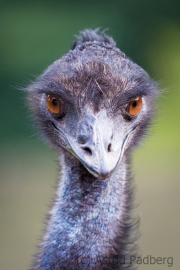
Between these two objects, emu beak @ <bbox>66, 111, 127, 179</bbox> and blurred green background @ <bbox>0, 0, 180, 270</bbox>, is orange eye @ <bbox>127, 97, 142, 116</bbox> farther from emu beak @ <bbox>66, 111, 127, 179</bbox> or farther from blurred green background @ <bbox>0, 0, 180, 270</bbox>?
blurred green background @ <bbox>0, 0, 180, 270</bbox>

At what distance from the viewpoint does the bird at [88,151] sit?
258cm

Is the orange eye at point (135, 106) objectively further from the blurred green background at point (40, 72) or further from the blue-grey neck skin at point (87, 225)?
the blurred green background at point (40, 72)

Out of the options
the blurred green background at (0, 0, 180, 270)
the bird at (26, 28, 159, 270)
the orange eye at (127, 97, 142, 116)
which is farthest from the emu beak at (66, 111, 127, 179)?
the blurred green background at (0, 0, 180, 270)

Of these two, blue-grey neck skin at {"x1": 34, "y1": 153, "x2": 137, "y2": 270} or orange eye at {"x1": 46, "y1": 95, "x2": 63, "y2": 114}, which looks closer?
blue-grey neck skin at {"x1": 34, "y1": 153, "x2": 137, "y2": 270}

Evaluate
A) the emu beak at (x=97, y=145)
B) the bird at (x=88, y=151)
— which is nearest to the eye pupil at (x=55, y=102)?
the bird at (x=88, y=151)

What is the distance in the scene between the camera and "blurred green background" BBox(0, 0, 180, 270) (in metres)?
5.82

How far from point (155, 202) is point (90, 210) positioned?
344 cm

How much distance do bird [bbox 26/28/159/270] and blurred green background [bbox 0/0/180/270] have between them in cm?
270

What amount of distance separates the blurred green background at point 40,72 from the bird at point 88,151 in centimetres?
270

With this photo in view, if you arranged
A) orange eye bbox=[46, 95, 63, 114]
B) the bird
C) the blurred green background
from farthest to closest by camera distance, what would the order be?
the blurred green background
orange eye bbox=[46, 95, 63, 114]
the bird

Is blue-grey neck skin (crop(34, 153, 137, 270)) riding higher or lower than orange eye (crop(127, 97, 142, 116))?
lower

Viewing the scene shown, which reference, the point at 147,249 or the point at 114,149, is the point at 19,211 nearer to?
the point at 147,249

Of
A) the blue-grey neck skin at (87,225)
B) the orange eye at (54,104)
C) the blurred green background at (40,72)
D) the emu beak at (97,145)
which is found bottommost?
the blue-grey neck skin at (87,225)

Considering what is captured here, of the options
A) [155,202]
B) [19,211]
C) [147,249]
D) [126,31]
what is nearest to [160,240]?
[147,249]
